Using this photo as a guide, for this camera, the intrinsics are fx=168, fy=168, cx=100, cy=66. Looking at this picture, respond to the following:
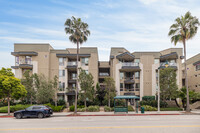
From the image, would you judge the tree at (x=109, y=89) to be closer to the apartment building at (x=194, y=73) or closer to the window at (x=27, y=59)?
the window at (x=27, y=59)

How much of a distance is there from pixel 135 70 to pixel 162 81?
28.8 feet

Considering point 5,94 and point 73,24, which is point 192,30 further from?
point 5,94

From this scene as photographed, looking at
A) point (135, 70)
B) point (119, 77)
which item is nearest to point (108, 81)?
point (119, 77)

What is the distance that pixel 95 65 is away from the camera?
3662 cm

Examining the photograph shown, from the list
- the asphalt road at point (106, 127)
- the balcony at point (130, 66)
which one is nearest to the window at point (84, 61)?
the balcony at point (130, 66)

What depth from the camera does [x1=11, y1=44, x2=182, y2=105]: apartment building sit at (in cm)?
3575

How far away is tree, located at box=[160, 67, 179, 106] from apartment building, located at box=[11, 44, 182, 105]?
6963mm

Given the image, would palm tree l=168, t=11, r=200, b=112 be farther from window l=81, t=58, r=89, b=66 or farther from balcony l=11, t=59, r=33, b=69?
balcony l=11, t=59, r=33, b=69

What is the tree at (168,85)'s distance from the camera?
92.3 ft

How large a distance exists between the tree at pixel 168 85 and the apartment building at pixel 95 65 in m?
6.96

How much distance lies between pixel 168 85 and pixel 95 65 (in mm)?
15351

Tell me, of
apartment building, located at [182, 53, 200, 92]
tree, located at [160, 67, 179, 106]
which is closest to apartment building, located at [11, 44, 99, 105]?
tree, located at [160, 67, 179, 106]

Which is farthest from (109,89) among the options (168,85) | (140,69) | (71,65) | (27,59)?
(27,59)

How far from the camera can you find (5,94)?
933 inches
